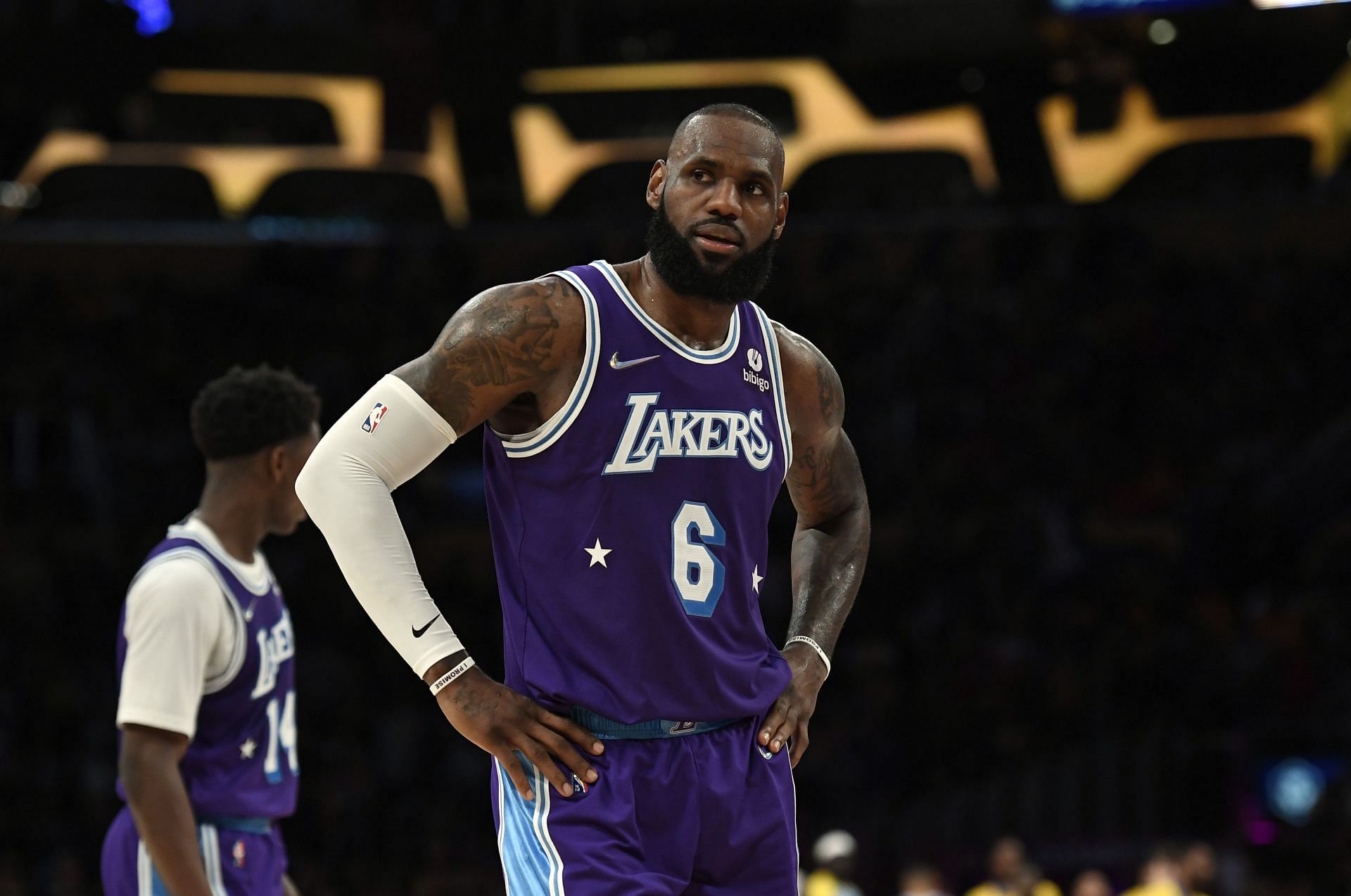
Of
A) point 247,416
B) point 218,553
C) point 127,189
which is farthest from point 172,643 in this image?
point 127,189

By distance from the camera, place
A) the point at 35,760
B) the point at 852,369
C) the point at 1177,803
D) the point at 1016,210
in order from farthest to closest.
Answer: the point at 1016,210 → the point at 852,369 → the point at 35,760 → the point at 1177,803

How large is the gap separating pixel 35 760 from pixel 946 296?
10.0m

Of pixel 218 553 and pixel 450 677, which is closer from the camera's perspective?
pixel 450 677

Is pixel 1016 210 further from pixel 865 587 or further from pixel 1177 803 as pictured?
pixel 1177 803

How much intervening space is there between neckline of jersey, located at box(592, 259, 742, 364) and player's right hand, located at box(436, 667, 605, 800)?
760 millimetres

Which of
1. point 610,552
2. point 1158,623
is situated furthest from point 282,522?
point 1158,623

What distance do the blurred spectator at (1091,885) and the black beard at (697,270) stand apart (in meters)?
7.69

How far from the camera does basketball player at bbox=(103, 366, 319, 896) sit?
3.70m

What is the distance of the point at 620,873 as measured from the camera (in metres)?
2.86

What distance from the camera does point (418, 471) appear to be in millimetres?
2941

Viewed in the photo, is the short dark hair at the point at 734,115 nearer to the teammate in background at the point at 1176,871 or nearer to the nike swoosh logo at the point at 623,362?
the nike swoosh logo at the point at 623,362

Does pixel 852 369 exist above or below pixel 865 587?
above

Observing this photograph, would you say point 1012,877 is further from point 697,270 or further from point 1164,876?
point 697,270

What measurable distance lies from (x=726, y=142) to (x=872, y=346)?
1377 cm
